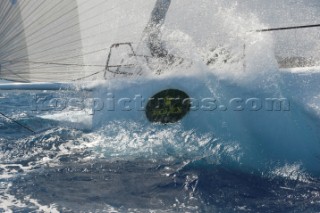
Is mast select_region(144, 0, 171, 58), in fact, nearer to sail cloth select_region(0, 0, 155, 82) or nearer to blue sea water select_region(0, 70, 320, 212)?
sail cloth select_region(0, 0, 155, 82)

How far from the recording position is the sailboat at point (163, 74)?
15.4 ft

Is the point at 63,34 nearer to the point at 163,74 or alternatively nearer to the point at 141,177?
the point at 163,74

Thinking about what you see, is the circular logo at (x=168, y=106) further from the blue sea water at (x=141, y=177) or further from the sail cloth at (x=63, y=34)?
the sail cloth at (x=63, y=34)

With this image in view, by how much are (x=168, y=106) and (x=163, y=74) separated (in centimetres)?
46

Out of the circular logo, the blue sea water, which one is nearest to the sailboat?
the circular logo

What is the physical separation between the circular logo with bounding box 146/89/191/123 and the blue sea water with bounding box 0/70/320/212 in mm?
146

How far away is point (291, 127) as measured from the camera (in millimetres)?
4672

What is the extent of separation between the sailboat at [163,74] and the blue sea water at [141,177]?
17 cm

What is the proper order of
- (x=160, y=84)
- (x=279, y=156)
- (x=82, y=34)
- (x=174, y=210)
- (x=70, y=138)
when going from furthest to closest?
(x=82, y=34), (x=70, y=138), (x=160, y=84), (x=279, y=156), (x=174, y=210)

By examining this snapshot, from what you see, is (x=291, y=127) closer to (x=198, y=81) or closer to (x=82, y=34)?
(x=198, y=81)

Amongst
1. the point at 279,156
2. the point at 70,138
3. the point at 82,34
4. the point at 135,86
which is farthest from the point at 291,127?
the point at 82,34

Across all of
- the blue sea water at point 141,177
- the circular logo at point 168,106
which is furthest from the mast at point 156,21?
the blue sea water at point 141,177

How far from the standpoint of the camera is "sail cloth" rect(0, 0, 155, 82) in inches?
249

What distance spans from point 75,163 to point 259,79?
251cm
